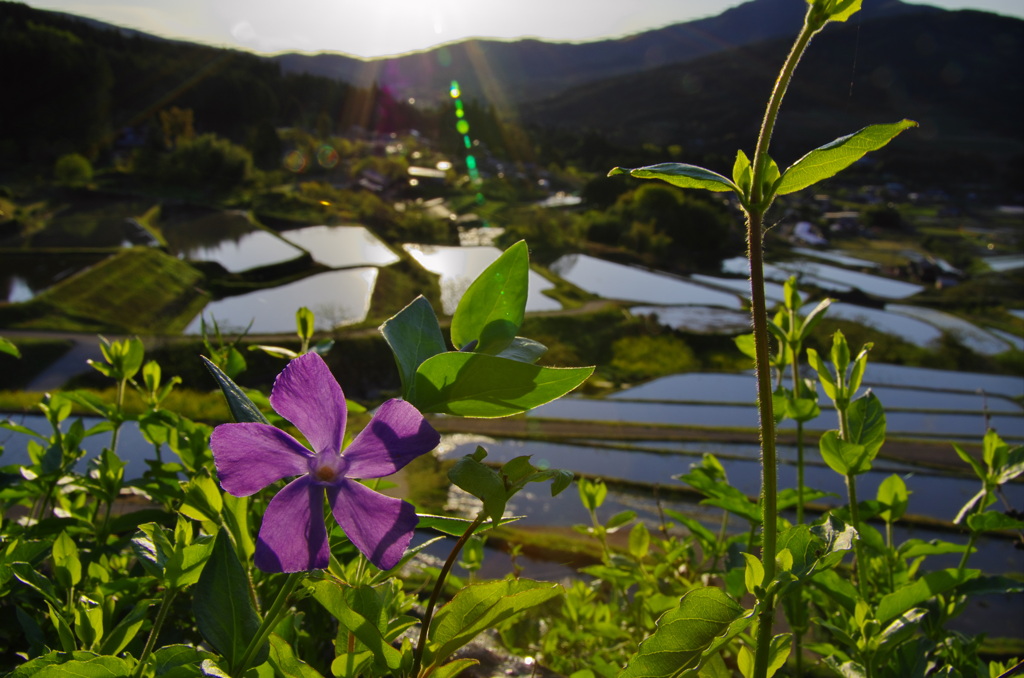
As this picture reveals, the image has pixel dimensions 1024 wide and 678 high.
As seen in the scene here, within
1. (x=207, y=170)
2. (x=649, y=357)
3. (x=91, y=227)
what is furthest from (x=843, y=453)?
(x=207, y=170)

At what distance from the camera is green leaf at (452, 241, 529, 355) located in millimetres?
270

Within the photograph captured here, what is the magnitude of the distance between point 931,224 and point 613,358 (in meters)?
14.8

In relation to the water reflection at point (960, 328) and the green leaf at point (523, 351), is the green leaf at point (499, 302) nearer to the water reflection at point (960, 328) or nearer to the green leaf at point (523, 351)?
the green leaf at point (523, 351)

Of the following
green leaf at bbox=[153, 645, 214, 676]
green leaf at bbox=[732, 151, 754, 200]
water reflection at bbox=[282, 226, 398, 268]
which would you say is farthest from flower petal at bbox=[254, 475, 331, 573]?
water reflection at bbox=[282, 226, 398, 268]

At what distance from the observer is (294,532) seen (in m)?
0.22

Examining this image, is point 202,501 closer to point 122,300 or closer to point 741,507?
point 741,507

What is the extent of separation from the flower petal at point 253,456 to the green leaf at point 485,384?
0.05m

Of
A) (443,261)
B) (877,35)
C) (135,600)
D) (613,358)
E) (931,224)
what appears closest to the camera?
(135,600)

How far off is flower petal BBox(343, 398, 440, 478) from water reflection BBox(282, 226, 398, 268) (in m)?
10.8

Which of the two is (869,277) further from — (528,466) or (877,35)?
(877,35)

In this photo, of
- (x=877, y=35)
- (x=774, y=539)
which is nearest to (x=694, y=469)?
(x=774, y=539)

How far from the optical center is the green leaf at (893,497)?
60 centimetres

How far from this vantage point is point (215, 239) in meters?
12.9

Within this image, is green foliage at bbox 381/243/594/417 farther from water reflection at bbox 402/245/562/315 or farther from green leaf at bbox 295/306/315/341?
water reflection at bbox 402/245/562/315
